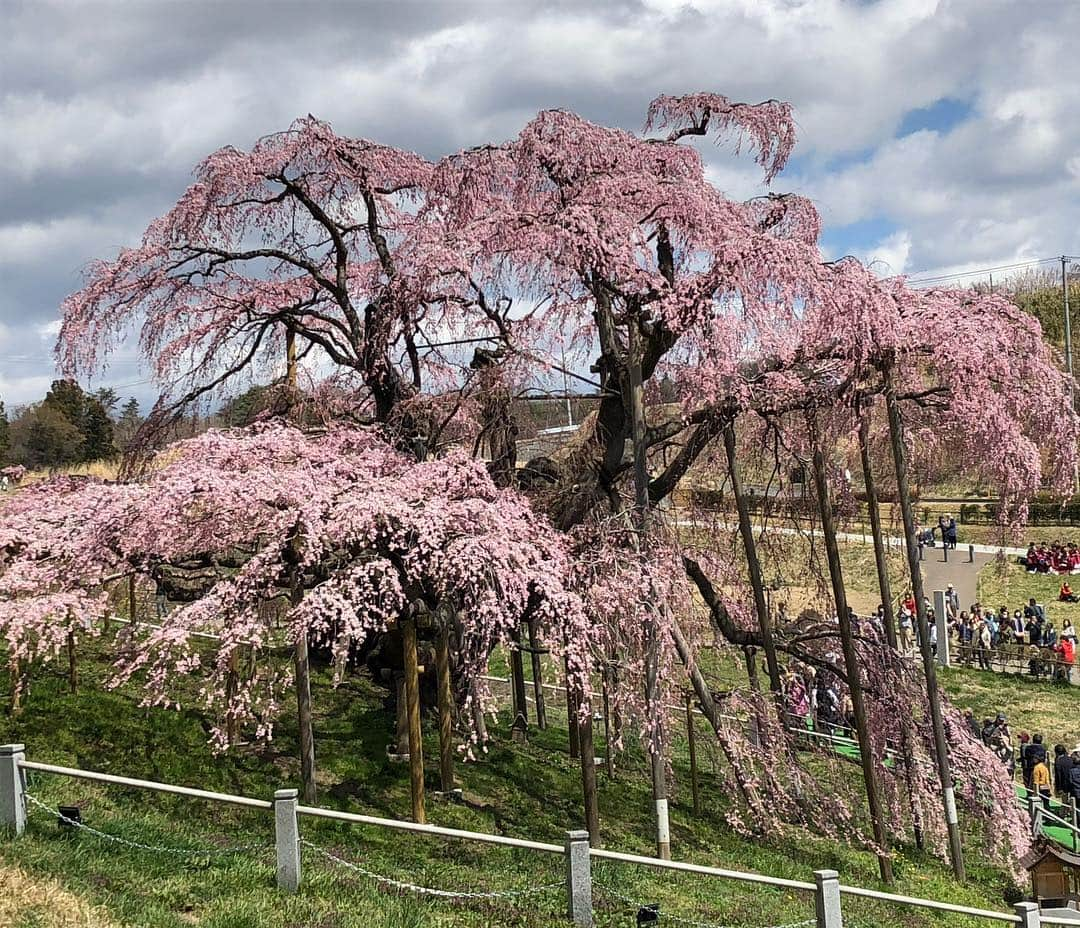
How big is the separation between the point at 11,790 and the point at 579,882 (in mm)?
3964

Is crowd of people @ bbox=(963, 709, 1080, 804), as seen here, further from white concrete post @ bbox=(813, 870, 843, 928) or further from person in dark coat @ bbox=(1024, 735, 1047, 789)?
white concrete post @ bbox=(813, 870, 843, 928)

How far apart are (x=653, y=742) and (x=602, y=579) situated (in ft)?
5.36

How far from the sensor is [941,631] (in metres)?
23.8

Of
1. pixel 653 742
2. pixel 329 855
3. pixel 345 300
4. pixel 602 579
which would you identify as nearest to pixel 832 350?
pixel 602 579

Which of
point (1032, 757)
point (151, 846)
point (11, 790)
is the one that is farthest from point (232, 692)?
point (1032, 757)

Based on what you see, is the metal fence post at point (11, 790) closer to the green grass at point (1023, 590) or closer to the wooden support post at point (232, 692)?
the wooden support post at point (232, 692)

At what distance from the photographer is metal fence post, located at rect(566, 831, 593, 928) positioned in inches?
273

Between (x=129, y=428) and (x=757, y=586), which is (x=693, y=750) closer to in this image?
(x=757, y=586)

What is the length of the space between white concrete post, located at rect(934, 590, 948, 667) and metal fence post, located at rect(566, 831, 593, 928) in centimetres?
1871

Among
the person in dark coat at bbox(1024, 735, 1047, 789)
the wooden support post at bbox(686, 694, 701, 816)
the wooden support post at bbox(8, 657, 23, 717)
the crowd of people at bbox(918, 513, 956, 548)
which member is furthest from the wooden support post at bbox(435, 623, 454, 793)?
the crowd of people at bbox(918, 513, 956, 548)

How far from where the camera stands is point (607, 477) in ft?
40.4

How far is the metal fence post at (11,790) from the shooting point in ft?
23.8

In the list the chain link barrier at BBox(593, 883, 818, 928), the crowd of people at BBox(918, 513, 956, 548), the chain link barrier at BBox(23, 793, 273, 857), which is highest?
the crowd of people at BBox(918, 513, 956, 548)

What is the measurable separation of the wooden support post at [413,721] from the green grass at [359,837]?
40cm
